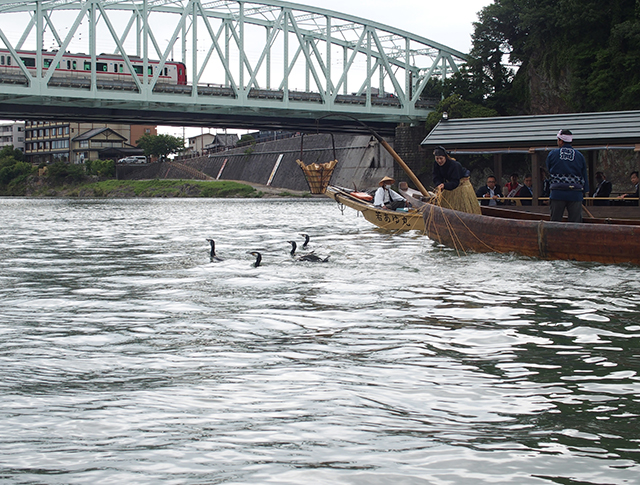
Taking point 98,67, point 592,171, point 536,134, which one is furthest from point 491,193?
point 98,67

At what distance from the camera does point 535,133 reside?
19.9 meters

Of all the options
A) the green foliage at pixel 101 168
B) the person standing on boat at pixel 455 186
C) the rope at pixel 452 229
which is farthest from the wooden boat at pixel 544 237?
the green foliage at pixel 101 168

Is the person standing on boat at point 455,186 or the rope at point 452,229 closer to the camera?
the rope at point 452,229

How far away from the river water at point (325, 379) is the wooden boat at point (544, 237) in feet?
1.22

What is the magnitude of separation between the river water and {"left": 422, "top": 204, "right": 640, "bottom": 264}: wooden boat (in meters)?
0.37

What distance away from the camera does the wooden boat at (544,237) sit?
34.8 feet

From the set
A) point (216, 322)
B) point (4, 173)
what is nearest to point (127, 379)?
point (216, 322)

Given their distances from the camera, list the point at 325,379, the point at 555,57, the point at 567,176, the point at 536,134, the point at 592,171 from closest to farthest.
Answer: the point at 325,379 < the point at 567,176 < the point at 536,134 < the point at 592,171 < the point at 555,57

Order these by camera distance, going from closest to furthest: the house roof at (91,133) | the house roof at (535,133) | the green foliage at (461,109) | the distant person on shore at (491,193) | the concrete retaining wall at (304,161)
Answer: the house roof at (535,133) < the distant person on shore at (491,193) < the green foliage at (461,109) < the concrete retaining wall at (304,161) < the house roof at (91,133)

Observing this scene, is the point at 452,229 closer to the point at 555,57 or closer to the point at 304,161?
the point at 555,57

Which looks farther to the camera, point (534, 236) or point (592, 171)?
point (592, 171)

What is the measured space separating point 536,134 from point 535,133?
9cm

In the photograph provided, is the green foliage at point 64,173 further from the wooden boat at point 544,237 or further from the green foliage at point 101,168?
the wooden boat at point 544,237

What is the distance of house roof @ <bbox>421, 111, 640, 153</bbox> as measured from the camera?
18734mm
